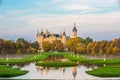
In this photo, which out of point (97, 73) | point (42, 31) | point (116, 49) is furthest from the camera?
point (42, 31)

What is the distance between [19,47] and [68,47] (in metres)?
30.0

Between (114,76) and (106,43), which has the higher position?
(106,43)

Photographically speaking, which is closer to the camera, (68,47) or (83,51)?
(83,51)

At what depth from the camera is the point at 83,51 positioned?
63.2m

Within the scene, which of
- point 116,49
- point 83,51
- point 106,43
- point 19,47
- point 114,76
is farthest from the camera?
point 83,51

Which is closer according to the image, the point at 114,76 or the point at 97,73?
the point at 114,76

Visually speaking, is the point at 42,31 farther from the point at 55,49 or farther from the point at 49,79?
the point at 49,79

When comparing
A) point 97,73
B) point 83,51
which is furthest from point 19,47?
point 97,73

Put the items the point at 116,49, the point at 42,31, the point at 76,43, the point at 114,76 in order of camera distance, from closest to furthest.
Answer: the point at 114,76
the point at 116,49
the point at 76,43
the point at 42,31

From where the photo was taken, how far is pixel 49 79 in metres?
18.6

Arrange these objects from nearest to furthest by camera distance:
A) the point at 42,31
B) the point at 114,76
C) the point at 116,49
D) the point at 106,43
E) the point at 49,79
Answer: the point at 49,79 < the point at 114,76 < the point at 116,49 < the point at 106,43 < the point at 42,31

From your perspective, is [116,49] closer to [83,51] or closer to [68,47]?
[83,51]

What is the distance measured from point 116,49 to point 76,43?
37.3 m

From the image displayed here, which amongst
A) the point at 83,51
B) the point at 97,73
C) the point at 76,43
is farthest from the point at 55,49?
the point at 97,73
